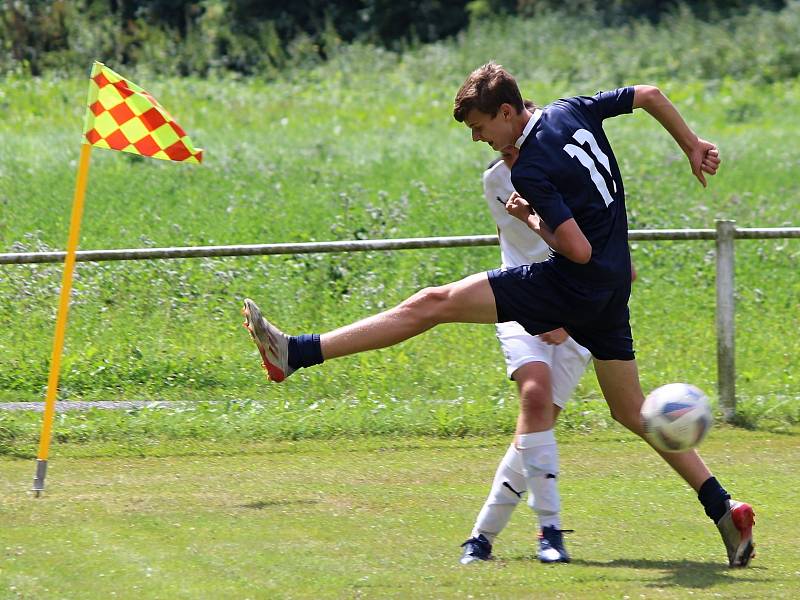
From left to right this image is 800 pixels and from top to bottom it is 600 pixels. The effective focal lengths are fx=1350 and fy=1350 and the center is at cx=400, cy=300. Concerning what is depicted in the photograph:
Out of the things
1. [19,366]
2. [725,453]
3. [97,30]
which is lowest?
[725,453]

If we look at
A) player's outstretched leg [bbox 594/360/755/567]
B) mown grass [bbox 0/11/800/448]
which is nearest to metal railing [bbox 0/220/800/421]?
mown grass [bbox 0/11/800/448]

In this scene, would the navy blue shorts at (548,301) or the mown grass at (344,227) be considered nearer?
the navy blue shorts at (548,301)

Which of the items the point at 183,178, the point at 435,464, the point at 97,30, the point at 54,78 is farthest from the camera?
the point at 97,30

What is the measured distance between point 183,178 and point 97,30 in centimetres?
1184

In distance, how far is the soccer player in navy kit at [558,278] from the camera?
582 cm

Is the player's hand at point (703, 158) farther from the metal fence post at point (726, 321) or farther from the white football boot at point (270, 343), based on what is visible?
the metal fence post at point (726, 321)

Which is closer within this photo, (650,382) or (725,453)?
(725,453)

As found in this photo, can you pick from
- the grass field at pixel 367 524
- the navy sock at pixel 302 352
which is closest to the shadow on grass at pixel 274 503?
the grass field at pixel 367 524

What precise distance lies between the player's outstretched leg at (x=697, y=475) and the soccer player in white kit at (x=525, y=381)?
296mm

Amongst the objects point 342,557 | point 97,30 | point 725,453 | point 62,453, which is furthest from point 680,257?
point 97,30

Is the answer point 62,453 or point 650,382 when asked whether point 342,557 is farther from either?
point 650,382

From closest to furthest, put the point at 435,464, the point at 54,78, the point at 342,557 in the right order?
the point at 342,557 → the point at 435,464 → the point at 54,78

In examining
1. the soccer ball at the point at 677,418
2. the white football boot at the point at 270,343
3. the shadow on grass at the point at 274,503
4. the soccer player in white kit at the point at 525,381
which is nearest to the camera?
the soccer ball at the point at 677,418

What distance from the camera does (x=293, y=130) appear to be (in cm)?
2111
